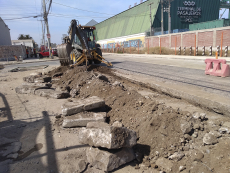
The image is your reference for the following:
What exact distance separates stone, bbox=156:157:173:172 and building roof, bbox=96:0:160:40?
124ft

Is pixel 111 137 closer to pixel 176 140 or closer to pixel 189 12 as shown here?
pixel 176 140

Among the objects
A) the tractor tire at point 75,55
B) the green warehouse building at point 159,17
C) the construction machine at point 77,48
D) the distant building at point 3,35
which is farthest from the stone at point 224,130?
the distant building at point 3,35

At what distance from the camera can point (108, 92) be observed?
5.96 metres

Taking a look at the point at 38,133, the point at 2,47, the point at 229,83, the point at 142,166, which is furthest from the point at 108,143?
the point at 2,47

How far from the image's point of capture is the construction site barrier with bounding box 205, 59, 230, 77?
8.14 metres

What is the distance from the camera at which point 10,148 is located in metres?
3.68

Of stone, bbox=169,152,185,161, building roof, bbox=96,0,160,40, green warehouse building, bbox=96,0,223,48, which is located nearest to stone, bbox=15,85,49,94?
stone, bbox=169,152,185,161

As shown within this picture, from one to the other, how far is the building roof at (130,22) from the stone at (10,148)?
37.8 metres

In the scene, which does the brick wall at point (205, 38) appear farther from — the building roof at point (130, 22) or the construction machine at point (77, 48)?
the building roof at point (130, 22)

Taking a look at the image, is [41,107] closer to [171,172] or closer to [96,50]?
[171,172]

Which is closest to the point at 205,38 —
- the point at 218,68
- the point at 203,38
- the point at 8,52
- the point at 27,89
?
the point at 203,38

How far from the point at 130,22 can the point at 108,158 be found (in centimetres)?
4646

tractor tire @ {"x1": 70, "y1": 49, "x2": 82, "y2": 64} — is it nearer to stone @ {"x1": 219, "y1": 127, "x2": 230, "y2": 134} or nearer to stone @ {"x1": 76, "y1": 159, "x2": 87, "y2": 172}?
stone @ {"x1": 76, "y1": 159, "x2": 87, "y2": 172}

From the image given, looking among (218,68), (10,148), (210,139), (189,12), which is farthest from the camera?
→ (189,12)
